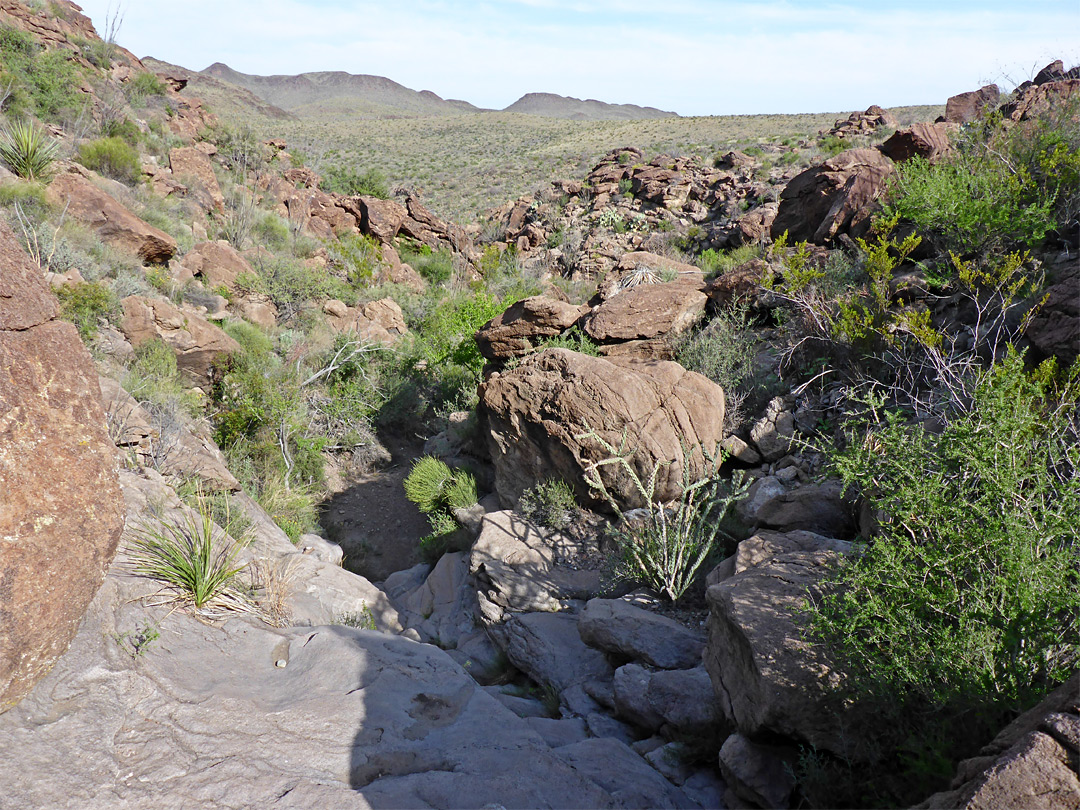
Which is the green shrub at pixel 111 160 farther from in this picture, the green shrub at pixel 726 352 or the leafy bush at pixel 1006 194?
the leafy bush at pixel 1006 194

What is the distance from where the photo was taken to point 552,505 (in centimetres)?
702

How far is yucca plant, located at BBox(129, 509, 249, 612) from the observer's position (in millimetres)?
4535

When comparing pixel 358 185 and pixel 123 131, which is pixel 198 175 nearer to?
pixel 123 131

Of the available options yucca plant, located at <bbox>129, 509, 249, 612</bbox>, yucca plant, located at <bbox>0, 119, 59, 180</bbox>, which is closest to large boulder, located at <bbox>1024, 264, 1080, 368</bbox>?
yucca plant, located at <bbox>129, 509, 249, 612</bbox>

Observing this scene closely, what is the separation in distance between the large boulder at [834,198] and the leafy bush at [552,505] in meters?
6.28

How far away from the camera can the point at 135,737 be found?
316cm

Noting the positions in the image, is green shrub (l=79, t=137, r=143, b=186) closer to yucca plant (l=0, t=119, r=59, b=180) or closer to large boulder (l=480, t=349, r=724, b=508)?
yucca plant (l=0, t=119, r=59, b=180)

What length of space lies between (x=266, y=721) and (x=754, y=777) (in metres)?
2.77

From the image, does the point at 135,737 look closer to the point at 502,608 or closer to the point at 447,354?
the point at 502,608

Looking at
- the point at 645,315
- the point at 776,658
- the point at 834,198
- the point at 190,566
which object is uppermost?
the point at 834,198

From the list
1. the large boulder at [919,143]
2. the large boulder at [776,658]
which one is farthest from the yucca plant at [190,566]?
the large boulder at [919,143]

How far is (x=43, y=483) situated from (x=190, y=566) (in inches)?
65.2

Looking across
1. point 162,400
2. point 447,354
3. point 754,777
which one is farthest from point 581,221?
point 754,777

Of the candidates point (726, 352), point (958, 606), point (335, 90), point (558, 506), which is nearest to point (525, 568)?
point (558, 506)
